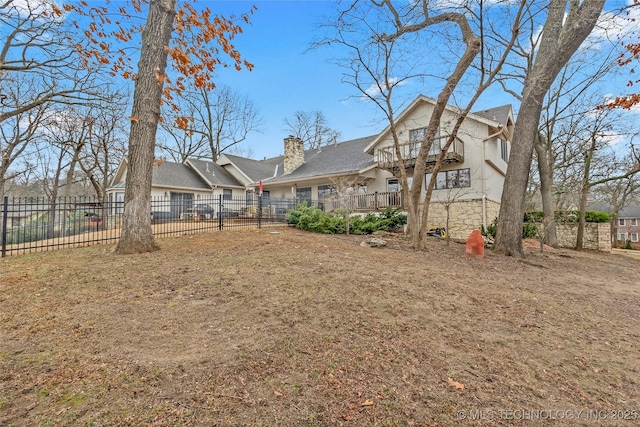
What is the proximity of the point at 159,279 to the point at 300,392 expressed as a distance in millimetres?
3130

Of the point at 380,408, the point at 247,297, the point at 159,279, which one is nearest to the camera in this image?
the point at 380,408

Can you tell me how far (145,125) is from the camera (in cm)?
606

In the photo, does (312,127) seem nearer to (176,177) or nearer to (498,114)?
(176,177)

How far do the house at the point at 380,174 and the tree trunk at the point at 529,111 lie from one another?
1.41 m

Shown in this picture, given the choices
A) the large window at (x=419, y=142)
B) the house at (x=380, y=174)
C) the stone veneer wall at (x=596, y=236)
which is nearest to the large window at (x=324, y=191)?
the house at (x=380, y=174)

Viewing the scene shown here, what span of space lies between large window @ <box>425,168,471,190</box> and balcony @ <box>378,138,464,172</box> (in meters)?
0.65

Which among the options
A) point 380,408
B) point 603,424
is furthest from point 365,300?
point 603,424

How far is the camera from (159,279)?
13.7 feet

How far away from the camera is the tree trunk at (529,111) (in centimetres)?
759

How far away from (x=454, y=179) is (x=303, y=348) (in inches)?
558

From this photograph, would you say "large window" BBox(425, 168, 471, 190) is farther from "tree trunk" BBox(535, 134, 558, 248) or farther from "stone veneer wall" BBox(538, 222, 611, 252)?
"stone veneer wall" BBox(538, 222, 611, 252)

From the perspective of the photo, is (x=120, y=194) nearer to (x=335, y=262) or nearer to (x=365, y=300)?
(x=335, y=262)

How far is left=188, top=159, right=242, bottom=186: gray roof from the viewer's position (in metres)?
20.9

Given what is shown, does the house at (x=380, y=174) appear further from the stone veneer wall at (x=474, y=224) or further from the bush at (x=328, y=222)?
the bush at (x=328, y=222)
